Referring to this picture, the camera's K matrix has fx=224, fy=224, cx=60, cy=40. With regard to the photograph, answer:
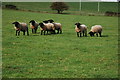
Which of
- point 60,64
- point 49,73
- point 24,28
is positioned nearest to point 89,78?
point 49,73

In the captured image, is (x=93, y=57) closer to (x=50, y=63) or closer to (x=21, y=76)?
(x=50, y=63)

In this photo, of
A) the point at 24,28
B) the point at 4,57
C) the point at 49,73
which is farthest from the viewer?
the point at 24,28

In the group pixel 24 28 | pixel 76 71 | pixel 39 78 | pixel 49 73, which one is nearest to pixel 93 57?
pixel 76 71

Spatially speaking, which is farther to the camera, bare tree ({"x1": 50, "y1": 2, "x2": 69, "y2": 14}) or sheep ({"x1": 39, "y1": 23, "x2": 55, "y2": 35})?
bare tree ({"x1": 50, "y1": 2, "x2": 69, "y2": 14})

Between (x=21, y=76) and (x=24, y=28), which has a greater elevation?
(x=24, y=28)

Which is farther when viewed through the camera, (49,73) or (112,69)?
(112,69)

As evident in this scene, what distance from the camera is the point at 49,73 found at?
9.12m

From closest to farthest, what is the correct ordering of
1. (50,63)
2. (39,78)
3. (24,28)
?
(39,78) < (50,63) < (24,28)

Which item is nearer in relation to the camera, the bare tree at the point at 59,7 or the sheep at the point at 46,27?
the sheep at the point at 46,27

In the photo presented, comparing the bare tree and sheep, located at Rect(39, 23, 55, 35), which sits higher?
the bare tree

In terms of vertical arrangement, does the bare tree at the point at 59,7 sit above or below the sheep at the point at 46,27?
above

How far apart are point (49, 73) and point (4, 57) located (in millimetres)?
3748

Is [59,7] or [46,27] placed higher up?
[59,7]

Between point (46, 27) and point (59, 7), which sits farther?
point (59, 7)
